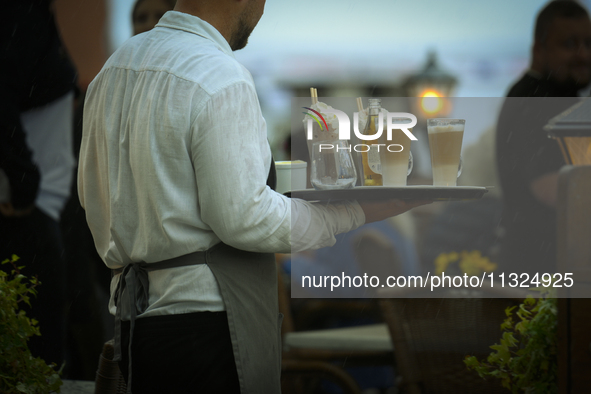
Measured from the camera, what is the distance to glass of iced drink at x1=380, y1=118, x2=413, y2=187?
1294mm

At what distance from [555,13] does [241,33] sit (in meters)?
1.36

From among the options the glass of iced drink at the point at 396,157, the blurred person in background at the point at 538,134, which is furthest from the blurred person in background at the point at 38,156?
the blurred person in background at the point at 538,134

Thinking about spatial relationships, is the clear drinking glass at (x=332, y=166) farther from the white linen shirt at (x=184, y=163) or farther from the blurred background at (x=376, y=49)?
the blurred background at (x=376, y=49)

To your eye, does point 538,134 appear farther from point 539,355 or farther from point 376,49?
point 539,355

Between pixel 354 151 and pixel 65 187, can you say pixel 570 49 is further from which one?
pixel 65 187

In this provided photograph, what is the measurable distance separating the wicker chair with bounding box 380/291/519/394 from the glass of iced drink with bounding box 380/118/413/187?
1.68 feet

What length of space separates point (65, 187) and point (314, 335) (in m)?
1.14

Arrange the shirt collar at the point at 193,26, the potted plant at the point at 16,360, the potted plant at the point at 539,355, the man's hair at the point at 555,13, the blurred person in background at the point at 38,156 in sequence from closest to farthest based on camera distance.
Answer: the shirt collar at the point at 193,26, the potted plant at the point at 539,355, the potted plant at the point at 16,360, the man's hair at the point at 555,13, the blurred person in background at the point at 38,156

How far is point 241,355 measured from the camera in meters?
1.07

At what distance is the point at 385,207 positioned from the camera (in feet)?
3.89

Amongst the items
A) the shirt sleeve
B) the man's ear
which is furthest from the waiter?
the man's ear

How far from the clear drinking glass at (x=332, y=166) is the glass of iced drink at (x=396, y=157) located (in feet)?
0.30

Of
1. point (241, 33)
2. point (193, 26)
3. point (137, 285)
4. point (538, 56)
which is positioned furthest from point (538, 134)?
point (137, 285)

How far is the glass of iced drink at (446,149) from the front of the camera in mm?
1299
